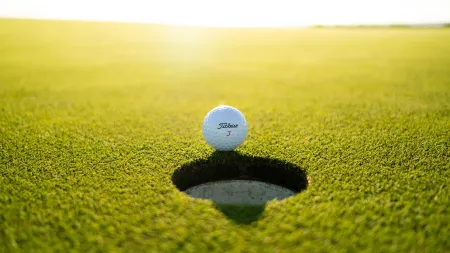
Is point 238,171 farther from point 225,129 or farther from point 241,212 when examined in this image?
point 241,212

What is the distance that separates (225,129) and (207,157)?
12.4 inches

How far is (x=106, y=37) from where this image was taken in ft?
59.3

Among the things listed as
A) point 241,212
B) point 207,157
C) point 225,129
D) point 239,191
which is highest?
point 225,129

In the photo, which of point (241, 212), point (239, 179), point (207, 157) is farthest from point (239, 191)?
point (241, 212)

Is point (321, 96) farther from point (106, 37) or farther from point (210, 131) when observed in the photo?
point (106, 37)

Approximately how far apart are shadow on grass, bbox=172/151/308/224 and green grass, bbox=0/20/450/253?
3.0 inches

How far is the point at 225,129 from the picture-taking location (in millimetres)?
3479

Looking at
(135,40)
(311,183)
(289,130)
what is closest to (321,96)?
(289,130)

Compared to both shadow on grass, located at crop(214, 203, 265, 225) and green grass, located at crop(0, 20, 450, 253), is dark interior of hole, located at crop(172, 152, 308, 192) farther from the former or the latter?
shadow on grass, located at crop(214, 203, 265, 225)

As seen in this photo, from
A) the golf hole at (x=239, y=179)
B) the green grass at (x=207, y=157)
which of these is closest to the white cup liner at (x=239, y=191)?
the golf hole at (x=239, y=179)

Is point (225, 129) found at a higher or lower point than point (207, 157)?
higher

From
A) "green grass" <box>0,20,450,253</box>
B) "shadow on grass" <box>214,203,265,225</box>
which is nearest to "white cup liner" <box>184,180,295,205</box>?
"green grass" <box>0,20,450,253</box>

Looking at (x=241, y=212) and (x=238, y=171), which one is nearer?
(x=241, y=212)

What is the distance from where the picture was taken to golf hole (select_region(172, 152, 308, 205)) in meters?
3.28
